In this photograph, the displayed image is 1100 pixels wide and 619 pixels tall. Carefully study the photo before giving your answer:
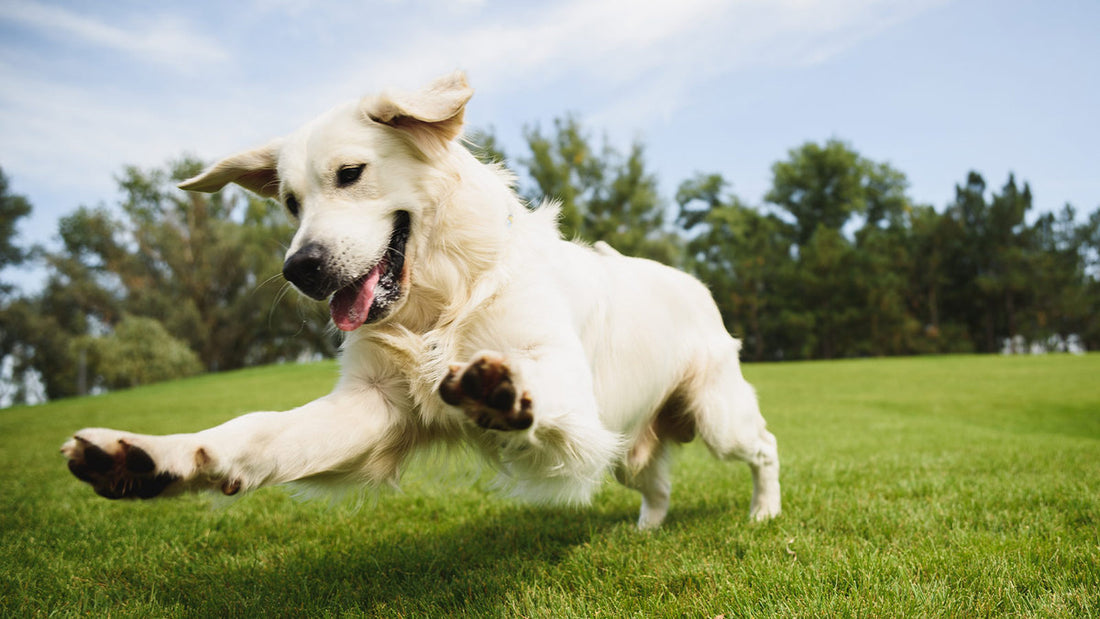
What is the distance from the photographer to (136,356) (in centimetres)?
3247

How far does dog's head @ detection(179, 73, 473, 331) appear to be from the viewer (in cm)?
258

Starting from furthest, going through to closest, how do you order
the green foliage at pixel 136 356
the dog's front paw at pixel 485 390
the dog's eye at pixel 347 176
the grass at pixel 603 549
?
the green foliage at pixel 136 356 < the dog's eye at pixel 347 176 < the grass at pixel 603 549 < the dog's front paw at pixel 485 390

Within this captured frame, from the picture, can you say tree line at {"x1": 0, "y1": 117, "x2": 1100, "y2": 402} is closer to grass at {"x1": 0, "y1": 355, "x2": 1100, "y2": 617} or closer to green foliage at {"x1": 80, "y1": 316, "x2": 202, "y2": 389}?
green foliage at {"x1": 80, "y1": 316, "x2": 202, "y2": 389}

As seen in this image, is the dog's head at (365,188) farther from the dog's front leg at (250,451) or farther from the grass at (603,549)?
the grass at (603,549)

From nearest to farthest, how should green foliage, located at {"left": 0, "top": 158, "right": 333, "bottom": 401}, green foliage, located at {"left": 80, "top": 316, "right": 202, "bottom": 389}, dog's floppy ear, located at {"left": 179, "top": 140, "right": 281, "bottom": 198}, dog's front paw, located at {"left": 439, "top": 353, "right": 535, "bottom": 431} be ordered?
dog's front paw, located at {"left": 439, "top": 353, "right": 535, "bottom": 431}
dog's floppy ear, located at {"left": 179, "top": 140, "right": 281, "bottom": 198}
green foliage, located at {"left": 80, "top": 316, "right": 202, "bottom": 389}
green foliage, located at {"left": 0, "top": 158, "right": 333, "bottom": 401}

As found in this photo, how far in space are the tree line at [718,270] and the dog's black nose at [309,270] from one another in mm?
37353

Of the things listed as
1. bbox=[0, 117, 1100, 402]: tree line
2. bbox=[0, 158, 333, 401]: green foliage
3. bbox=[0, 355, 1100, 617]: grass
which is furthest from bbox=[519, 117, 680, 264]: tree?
bbox=[0, 355, 1100, 617]: grass

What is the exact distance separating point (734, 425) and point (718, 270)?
46.9 meters

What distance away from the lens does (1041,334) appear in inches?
1816

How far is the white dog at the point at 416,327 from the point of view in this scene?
6.98 feet

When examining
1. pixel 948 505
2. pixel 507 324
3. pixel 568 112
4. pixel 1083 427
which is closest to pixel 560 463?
pixel 507 324

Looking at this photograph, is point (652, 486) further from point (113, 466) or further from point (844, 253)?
point (844, 253)

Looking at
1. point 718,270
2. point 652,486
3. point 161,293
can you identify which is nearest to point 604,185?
point 718,270

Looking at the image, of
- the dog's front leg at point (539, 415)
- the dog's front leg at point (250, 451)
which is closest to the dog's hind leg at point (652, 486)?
the dog's front leg at point (539, 415)
